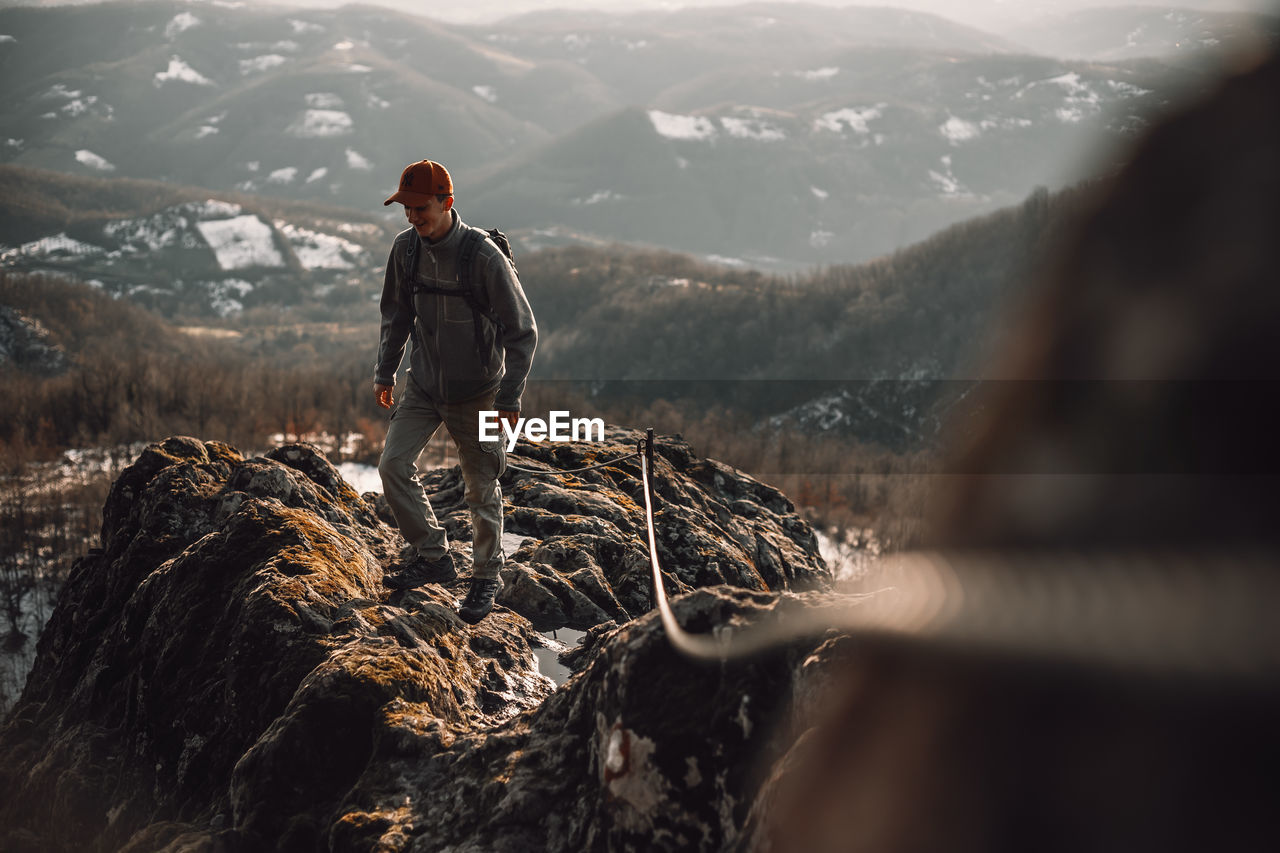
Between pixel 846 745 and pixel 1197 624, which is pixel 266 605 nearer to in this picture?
pixel 846 745

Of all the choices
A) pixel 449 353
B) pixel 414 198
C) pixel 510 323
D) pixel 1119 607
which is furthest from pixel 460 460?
pixel 1119 607

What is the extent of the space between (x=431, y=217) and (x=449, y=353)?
3.74ft

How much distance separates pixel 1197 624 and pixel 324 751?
4847 mm

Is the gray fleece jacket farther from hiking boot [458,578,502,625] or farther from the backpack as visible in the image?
hiking boot [458,578,502,625]

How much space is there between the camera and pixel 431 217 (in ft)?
21.8

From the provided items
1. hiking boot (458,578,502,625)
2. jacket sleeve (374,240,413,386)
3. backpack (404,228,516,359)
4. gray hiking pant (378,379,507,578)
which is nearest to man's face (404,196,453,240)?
backpack (404,228,516,359)

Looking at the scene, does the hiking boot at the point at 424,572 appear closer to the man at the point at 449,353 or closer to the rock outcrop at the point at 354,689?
the man at the point at 449,353

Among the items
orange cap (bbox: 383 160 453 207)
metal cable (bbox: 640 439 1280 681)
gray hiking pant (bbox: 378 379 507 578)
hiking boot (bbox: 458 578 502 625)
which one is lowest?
hiking boot (bbox: 458 578 502 625)

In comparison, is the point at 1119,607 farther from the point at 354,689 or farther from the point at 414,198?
the point at 414,198

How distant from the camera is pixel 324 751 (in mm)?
5156

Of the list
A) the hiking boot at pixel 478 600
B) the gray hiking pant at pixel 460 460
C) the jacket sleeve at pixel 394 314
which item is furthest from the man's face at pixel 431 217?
the hiking boot at pixel 478 600

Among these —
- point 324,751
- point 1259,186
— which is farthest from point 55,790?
point 1259,186

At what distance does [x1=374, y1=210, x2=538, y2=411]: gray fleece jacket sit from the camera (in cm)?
690

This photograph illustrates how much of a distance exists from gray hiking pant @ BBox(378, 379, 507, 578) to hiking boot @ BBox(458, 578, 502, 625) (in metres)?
0.08
